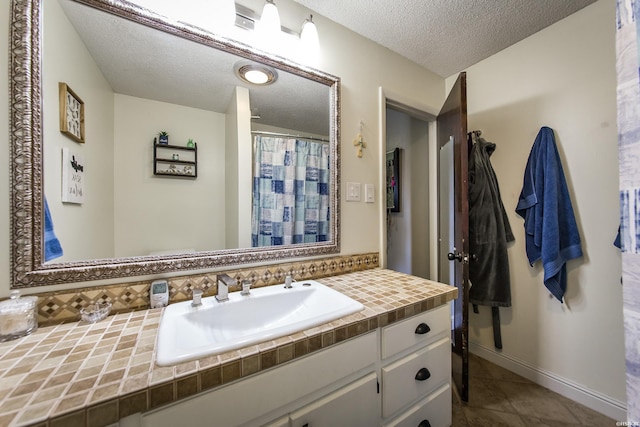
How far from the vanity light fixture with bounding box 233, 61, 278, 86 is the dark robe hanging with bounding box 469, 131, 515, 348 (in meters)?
1.52

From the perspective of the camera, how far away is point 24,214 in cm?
72

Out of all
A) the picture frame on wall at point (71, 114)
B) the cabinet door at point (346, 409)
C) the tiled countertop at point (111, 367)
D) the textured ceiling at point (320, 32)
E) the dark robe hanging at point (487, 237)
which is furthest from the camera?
the dark robe hanging at point (487, 237)

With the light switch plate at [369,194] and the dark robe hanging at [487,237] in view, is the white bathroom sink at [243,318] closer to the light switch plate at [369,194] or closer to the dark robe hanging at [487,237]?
the light switch plate at [369,194]

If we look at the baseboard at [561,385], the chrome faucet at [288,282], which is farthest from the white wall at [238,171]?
the baseboard at [561,385]

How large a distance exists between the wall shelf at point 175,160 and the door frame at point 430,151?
1.10 meters

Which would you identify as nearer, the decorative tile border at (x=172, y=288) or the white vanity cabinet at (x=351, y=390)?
the white vanity cabinet at (x=351, y=390)

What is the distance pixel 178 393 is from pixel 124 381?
11cm

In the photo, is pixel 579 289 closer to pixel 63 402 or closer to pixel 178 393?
pixel 178 393

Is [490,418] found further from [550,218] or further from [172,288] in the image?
[172,288]

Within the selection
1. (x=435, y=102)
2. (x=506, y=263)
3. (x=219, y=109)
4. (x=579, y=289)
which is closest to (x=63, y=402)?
(x=219, y=109)

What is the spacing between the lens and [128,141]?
0.88 m

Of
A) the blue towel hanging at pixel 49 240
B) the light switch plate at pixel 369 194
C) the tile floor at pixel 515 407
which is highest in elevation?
the light switch plate at pixel 369 194

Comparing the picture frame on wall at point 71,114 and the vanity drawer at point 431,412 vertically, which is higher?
the picture frame on wall at point 71,114

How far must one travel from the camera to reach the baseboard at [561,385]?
130 cm
